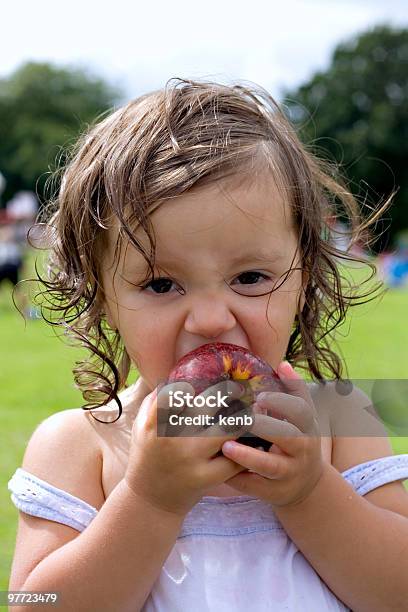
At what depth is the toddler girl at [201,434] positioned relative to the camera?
1.56 m

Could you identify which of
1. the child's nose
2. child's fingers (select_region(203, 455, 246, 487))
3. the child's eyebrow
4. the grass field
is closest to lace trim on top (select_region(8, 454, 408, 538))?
child's fingers (select_region(203, 455, 246, 487))

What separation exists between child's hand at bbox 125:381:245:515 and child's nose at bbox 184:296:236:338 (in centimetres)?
11

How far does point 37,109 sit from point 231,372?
6612cm

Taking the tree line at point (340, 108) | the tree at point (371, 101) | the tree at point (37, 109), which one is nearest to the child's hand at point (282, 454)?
the tree line at point (340, 108)

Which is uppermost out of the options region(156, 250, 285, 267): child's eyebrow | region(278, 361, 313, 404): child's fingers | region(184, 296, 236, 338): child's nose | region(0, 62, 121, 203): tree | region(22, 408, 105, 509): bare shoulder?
region(156, 250, 285, 267): child's eyebrow

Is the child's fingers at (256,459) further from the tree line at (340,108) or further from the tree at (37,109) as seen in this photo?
the tree at (37,109)

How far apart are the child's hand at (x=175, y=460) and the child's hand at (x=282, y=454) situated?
4 cm

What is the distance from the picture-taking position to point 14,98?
65.1 meters

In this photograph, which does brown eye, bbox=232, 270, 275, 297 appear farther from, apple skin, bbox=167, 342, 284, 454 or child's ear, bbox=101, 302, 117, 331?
child's ear, bbox=101, 302, 117, 331

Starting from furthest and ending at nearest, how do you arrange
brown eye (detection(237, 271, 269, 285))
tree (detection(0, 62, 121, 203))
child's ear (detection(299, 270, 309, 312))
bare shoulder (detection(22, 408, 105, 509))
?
1. tree (detection(0, 62, 121, 203))
2. child's ear (detection(299, 270, 309, 312))
3. bare shoulder (detection(22, 408, 105, 509))
4. brown eye (detection(237, 271, 269, 285))

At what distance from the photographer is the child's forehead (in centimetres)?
162

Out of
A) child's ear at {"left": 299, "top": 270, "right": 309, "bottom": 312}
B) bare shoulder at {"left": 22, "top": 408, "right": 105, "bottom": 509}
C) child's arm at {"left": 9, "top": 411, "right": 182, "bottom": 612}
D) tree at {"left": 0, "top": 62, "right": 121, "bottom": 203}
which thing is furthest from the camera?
tree at {"left": 0, "top": 62, "right": 121, "bottom": 203}

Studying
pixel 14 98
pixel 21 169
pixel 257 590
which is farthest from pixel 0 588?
pixel 14 98

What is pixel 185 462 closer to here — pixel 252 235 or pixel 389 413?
pixel 252 235
